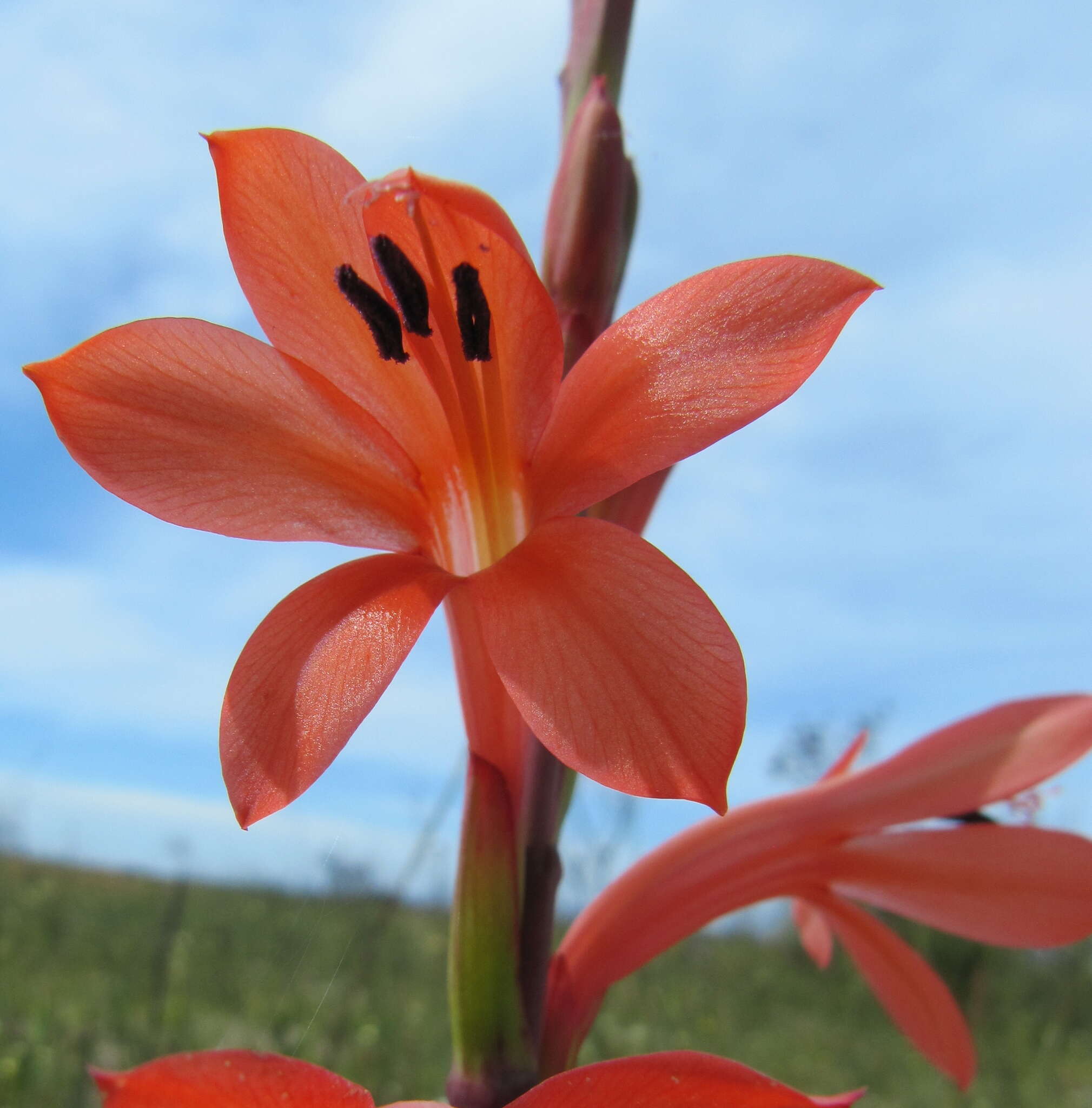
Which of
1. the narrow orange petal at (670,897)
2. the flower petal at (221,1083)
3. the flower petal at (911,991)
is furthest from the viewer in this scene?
the flower petal at (911,991)

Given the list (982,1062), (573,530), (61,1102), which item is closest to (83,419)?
(573,530)

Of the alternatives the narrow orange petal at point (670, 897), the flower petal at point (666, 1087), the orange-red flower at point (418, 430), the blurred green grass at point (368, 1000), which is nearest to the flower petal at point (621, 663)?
the orange-red flower at point (418, 430)

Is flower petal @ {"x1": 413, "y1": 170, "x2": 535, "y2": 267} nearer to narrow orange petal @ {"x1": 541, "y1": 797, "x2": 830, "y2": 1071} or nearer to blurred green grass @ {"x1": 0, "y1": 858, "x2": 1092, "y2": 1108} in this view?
narrow orange petal @ {"x1": 541, "y1": 797, "x2": 830, "y2": 1071}

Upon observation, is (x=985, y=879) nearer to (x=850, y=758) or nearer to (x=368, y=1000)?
(x=850, y=758)

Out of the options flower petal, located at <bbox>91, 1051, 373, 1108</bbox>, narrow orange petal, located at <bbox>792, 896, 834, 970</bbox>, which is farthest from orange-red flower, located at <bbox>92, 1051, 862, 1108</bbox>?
narrow orange petal, located at <bbox>792, 896, 834, 970</bbox>

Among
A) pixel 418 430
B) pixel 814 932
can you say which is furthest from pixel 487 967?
pixel 814 932

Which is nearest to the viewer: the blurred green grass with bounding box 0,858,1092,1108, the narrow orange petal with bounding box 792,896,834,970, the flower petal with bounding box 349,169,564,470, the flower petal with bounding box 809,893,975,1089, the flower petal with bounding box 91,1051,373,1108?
the flower petal with bounding box 91,1051,373,1108

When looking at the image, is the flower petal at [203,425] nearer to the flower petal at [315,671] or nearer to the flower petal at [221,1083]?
the flower petal at [315,671]

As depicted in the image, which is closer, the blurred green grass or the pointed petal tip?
the pointed petal tip
